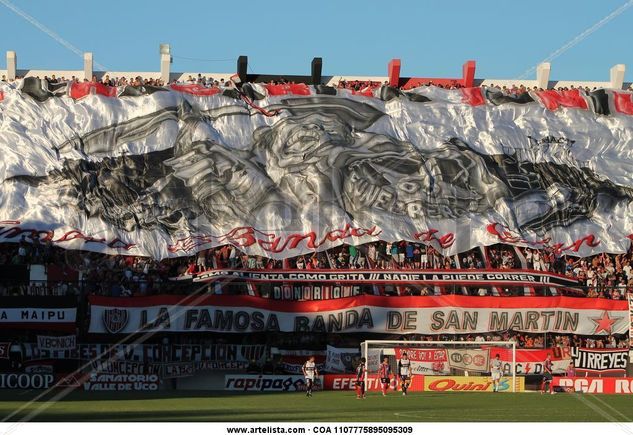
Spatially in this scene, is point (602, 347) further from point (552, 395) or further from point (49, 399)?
point (49, 399)

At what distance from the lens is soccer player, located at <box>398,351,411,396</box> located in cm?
3584

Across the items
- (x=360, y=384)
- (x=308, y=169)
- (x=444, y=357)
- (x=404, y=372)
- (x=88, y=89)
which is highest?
(x=88, y=89)

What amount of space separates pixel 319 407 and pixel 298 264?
17296 millimetres

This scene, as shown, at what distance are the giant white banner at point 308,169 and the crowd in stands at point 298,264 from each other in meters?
0.46

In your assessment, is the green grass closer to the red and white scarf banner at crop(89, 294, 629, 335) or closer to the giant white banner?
the red and white scarf banner at crop(89, 294, 629, 335)

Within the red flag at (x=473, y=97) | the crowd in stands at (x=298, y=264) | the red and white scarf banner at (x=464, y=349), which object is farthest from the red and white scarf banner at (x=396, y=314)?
the red flag at (x=473, y=97)

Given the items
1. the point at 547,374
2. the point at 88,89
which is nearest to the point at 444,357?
the point at 547,374

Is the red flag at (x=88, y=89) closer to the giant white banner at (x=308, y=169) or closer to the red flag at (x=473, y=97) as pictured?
the giant white banner at (x=308, y=169)

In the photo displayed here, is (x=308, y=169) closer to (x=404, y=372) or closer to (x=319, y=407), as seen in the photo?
(x=404, y=372)

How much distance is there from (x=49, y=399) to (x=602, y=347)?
71.2ft

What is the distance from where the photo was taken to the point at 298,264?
46312 mm

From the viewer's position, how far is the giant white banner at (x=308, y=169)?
4744cm

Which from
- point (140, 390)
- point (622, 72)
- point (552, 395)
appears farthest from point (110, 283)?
point (622, 72)

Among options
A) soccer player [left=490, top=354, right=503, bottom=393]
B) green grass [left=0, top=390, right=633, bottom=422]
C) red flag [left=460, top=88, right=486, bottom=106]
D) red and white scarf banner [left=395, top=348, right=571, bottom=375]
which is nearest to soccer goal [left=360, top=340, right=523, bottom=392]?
red and white scarf banner [left=395, top=348, right=571, bottom=375]
